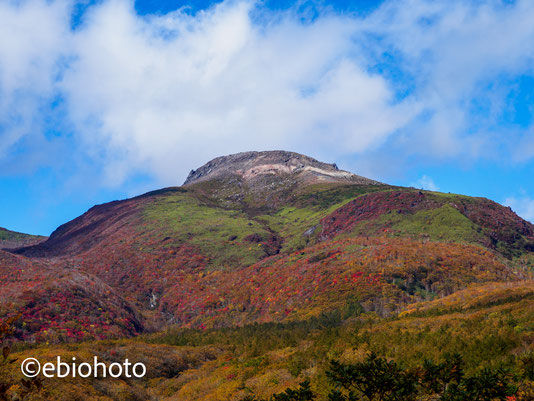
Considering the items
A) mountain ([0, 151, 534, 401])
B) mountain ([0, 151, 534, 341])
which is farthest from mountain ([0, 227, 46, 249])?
mountain ([0, 151, 534, 401])

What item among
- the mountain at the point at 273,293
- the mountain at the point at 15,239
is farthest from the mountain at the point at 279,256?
the mountain at the point at 15,239

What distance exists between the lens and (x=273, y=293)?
222 feet

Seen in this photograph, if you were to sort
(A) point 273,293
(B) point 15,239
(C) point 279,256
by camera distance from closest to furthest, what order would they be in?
(A) point 273,293, (C) point 279,256, (B) point 15,239

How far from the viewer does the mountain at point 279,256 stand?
58125mm

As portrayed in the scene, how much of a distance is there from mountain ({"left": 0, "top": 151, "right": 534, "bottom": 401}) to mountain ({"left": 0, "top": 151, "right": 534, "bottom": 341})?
40 centimetres

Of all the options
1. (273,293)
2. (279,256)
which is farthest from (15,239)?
(273,293)

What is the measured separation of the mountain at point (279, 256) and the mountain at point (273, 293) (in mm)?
404

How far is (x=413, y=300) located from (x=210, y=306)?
3707cm

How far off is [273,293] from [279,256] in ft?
57.8

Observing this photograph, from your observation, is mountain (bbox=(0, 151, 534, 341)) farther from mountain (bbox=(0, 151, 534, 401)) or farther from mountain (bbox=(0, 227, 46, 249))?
mountain (bbox=(0, 227, 46, 249))

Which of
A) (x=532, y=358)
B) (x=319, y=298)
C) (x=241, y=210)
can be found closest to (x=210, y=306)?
(x=319, y=298)

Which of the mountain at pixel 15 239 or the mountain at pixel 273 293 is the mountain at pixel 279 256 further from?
the mountain at pixel 15 239

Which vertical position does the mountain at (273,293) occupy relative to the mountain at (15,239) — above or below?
below

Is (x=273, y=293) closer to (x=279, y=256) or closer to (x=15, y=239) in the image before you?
(x=279, y=256)
